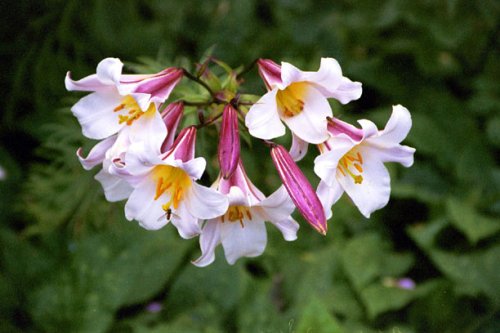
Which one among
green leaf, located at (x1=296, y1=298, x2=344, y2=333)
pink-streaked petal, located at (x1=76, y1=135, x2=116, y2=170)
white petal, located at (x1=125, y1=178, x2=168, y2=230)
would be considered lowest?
green leaf, located at (x1=296, y1=298, x2=344, y2=333)

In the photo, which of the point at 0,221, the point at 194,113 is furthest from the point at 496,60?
the point at 0,221

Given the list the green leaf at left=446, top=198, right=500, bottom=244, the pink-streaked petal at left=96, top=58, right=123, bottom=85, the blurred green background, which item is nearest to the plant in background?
the pink-streaked petal at left=96, top=58, right=123, bottom=85

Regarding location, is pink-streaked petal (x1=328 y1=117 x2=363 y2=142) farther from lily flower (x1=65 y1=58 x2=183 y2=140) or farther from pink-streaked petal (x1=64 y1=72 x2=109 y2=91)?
pink-streaked petal (x1=64 y1=72 x2=109 y2=91)

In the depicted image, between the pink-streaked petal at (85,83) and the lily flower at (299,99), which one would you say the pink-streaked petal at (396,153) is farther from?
the pink-streaked petal at (85,83)

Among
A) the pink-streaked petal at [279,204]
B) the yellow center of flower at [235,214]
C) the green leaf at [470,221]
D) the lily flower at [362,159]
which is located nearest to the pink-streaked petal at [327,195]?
the lily flower at [362,159]

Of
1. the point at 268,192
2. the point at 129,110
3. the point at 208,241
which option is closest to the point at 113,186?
the point at 129,110

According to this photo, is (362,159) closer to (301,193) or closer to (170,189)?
(301,193)

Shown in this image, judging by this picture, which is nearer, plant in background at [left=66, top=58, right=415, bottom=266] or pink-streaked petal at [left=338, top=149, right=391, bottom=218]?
plant in background at [left=66, top=58, right=415, bottom=266]
